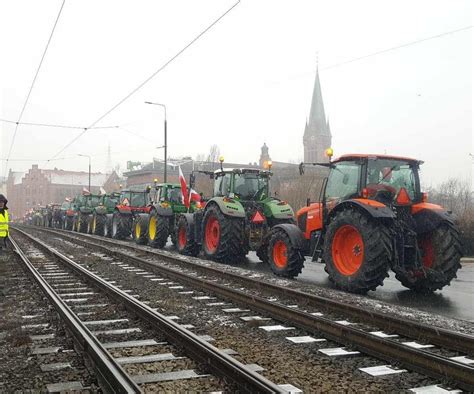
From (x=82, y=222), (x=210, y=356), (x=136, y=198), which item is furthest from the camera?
(x=82, y=222)

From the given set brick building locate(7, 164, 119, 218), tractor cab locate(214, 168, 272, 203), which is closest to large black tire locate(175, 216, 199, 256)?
tractor cab locate(214, 168, 272, 203)

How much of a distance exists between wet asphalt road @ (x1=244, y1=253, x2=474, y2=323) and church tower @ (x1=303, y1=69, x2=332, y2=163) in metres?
74.8

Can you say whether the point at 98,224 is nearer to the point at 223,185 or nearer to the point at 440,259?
the point at 223,185

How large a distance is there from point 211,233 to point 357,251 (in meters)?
6.08

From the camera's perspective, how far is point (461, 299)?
27.8ft

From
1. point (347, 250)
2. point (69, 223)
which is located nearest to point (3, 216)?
point (347, 250)

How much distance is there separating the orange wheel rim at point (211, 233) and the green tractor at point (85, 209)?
63.1ft

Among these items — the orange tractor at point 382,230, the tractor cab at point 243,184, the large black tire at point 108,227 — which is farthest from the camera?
the large black tire at point 108,227

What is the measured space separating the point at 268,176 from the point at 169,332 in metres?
9.35

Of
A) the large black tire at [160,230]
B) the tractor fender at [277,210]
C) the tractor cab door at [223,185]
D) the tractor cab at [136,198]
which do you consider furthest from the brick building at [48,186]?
the tractor fender at [277,210]

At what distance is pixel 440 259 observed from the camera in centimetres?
864

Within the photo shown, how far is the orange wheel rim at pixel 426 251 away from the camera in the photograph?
349 inches

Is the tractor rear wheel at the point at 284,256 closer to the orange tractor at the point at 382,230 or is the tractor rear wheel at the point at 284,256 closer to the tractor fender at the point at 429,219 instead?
the orange tractor at the point at 382,230

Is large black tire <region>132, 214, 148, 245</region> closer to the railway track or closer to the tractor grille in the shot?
the tractor grille
